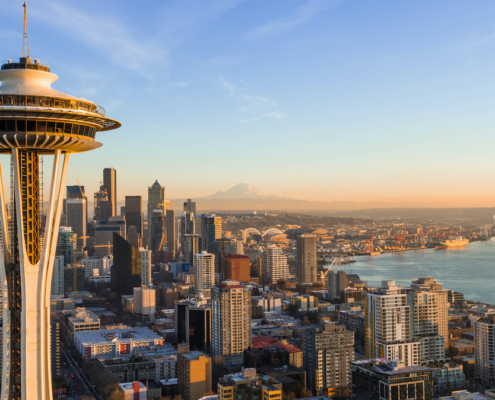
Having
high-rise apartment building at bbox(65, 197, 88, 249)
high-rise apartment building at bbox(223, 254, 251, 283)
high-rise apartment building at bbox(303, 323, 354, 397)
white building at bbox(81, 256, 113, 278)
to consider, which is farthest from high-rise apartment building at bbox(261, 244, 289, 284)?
high-rise apartment building at bbox(65, 197, 88, 249)

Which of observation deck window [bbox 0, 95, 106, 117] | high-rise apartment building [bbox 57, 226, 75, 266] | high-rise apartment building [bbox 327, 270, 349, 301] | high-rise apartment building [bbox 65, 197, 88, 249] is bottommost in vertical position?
high-rise apartment building [bbox 327, 270, 349, 301]

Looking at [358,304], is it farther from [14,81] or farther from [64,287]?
[14,81]

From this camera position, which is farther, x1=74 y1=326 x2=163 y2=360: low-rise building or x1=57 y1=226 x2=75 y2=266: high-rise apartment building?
x1=57 y1=226 x2=75 y2=266: high-rise apartment building

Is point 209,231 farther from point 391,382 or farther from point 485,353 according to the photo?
point 391,382

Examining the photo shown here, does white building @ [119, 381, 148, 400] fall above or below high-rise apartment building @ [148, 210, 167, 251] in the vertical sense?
below

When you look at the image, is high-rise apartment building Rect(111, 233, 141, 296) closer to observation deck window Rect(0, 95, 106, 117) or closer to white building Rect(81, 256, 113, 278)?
white building Rect(81, 256, 113, 278)

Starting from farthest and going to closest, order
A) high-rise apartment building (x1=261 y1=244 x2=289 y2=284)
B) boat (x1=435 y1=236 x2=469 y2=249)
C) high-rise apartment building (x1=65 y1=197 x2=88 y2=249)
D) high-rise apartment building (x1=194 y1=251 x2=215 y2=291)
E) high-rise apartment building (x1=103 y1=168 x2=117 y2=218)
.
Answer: high-rise apartment building (x1=103 y1=168 x2=117 y2=218) < high-rise apartment building (x1=65 y1=197 x2=88 y2=249) < boat (x1=435 y1=236 x2=469 y2=249) < high-rise apartment building (x1=261 y1=244 x2=289 y2=284) < high-rise apartment building (x1=194 y1=251 x2=215 y2=291)

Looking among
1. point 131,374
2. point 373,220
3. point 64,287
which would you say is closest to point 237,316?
point 131,374
